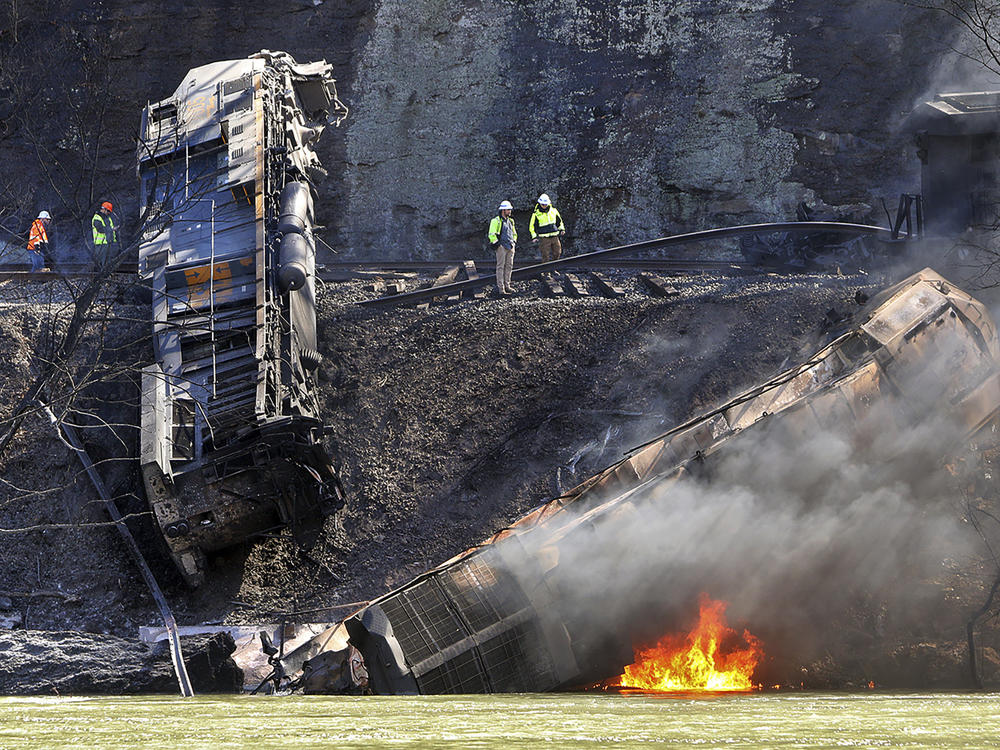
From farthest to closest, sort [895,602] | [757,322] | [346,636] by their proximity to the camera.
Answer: [757,322] < [895,602] < [346,636]

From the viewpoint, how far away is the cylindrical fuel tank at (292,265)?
44.7 ft

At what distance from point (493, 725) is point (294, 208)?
11648mm

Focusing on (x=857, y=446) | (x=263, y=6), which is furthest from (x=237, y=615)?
(x=263, y=6)

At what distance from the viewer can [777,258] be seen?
19.0m

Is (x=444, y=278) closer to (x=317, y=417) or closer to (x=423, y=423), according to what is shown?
(x=423, y=423)

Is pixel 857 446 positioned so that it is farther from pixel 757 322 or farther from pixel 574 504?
pixel 757 322

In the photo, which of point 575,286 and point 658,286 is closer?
point 658,286

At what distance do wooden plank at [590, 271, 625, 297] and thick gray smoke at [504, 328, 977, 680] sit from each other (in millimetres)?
6246

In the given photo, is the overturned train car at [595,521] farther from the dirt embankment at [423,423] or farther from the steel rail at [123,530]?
the steel rail at [123,530]

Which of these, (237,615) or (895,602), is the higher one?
(237,615)

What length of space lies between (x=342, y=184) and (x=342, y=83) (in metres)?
2.63

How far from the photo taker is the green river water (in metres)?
3.71

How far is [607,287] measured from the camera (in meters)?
17.7

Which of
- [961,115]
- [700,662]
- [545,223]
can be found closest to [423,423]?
[545,223]
